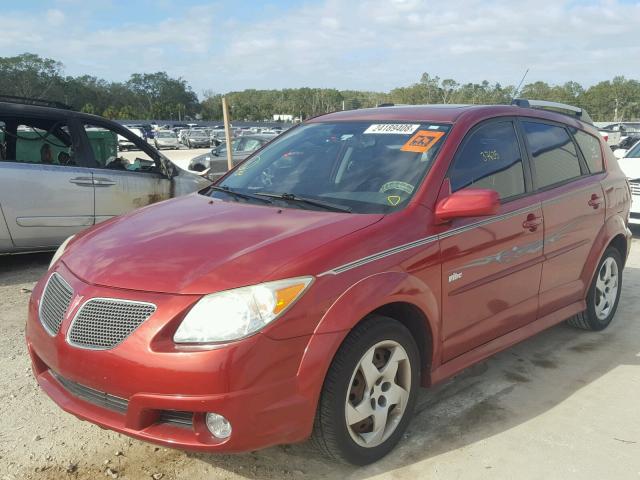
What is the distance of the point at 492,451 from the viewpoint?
2.99m

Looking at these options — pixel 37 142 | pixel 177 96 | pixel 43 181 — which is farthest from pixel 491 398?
pixel 177 96

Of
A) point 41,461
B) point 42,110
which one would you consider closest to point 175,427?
point 41,461

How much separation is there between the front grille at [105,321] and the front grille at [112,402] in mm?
219

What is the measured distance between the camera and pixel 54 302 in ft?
9.14

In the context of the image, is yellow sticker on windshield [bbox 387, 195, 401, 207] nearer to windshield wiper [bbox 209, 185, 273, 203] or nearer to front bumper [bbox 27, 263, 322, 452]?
windshield wiper [bbox 209, 185, 273, 203]

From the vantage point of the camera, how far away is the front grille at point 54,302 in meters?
2.66

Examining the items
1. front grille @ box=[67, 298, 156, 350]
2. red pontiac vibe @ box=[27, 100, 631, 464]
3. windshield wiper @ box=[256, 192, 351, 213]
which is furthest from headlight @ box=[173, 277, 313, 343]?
windshield wiper @ box=[256, 192, 351, 213]

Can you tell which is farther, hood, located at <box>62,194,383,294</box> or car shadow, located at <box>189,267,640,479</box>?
car shadow, located at <box>189,267,640,479</box>

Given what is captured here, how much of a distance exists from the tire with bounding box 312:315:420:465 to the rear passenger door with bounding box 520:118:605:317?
143 centimetres

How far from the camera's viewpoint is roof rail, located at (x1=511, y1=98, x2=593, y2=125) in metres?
4.38

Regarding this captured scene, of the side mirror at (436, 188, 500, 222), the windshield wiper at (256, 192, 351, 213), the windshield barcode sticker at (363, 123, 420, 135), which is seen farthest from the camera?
the windshield barcode sticker at (363, 123, 420, 135)

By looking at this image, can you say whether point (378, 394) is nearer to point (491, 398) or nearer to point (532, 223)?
point (491, 398)

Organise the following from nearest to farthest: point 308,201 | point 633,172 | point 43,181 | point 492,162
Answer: point 308,201, point 492,162, point 43,181, point 633,172

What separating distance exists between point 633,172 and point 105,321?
28.9 feet
